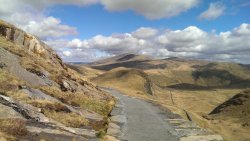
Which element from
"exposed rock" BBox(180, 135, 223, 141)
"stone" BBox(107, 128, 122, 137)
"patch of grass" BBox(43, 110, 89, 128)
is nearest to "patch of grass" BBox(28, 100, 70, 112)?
"patch of grass" BBox(43, 110, 89, 128)

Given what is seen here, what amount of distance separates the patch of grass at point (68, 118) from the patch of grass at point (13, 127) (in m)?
4.09

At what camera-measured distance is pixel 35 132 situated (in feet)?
55.8

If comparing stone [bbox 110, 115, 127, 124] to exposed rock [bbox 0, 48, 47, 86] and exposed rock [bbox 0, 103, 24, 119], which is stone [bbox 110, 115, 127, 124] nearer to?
exposed rock [bbox 0, 48, 47, 86]

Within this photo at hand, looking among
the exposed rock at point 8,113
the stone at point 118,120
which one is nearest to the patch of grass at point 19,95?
the exposed rock at point 8,113

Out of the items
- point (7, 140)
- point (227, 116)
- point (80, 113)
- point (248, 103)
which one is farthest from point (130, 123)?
point (248, 103)

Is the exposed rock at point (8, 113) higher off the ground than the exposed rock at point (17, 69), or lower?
lower

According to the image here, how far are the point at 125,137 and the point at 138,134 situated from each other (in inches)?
68.8

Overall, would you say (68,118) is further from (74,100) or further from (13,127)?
(74,100)

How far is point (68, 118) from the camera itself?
22.1 metres

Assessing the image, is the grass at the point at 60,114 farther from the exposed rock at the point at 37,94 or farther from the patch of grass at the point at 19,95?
the exposed rock at the point at 37,94

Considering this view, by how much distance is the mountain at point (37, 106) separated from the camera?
56.4ft

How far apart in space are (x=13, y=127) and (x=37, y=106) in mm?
6004

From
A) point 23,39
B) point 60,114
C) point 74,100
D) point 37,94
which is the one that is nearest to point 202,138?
point 60,114

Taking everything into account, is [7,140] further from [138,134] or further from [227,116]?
[227,116]
